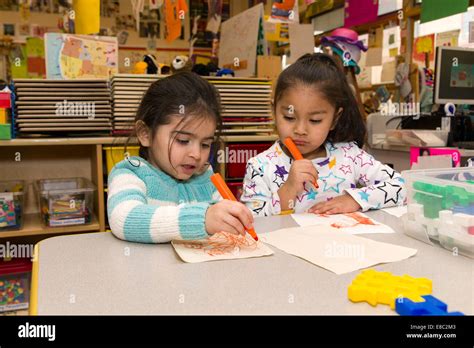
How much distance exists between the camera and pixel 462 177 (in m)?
0.78

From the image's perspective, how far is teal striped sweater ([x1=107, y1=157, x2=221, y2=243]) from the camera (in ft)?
2.27

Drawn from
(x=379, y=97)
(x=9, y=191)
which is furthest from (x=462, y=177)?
(x=379, y=97)

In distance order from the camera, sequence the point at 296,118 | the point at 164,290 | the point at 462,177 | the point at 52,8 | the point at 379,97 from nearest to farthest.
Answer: the point at 164,290, the point at 462,177, the point at 296,118, the point at 379,97, the point at 52,8

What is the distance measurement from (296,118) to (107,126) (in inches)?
31.5

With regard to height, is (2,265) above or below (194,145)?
below

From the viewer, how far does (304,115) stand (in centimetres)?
111

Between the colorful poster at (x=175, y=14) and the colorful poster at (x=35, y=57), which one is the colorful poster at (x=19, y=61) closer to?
the colorful poster at (x=35, y=57)

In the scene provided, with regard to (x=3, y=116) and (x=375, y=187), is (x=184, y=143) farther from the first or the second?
(x=3, y=116)

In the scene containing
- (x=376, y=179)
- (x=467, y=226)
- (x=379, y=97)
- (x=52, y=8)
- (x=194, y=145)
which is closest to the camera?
(x=467, y=226)

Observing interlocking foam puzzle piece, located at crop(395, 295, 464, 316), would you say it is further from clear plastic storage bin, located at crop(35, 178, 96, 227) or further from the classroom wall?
the classroom wall

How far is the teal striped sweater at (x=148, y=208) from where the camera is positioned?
0.69 m

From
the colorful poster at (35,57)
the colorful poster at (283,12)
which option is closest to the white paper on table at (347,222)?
the colorful poster at (283,12)

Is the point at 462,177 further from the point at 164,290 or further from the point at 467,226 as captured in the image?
the point at 164,290
